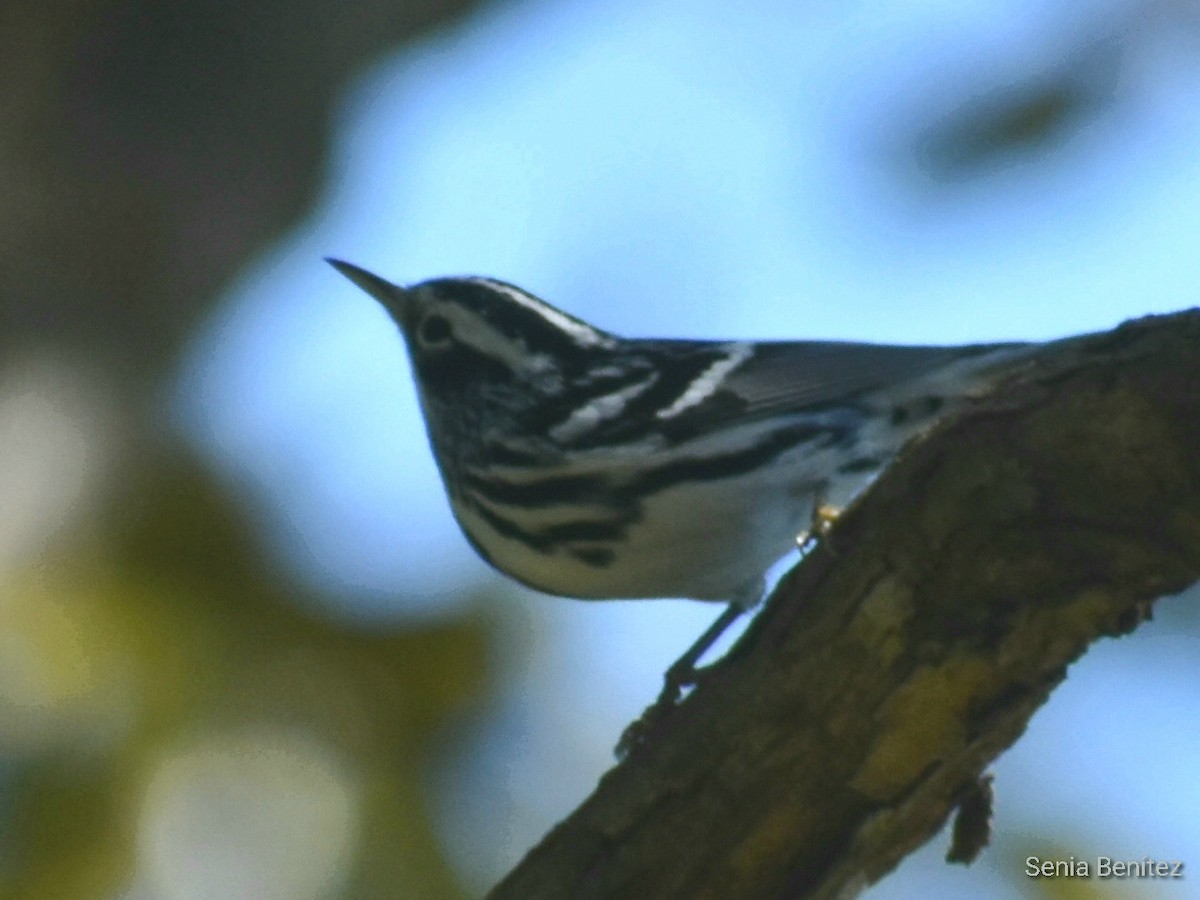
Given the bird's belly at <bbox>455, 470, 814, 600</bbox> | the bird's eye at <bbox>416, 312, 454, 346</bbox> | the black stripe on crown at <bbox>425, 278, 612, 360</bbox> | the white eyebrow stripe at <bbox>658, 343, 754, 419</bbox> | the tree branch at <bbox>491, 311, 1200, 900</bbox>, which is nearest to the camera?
the tree branch at <bbox>491, 311, 1200, 900</bbox>

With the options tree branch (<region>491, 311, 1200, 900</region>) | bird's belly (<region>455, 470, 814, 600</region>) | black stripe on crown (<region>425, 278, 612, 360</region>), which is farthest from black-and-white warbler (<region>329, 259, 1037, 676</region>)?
tree branch (<region>491, 311, 1200, 900</region>)

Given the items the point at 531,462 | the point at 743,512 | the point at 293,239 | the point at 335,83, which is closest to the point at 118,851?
the point at 531,462

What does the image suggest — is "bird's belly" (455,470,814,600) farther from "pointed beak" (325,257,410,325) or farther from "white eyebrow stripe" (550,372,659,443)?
"pointed beak" (325,257,410,325)

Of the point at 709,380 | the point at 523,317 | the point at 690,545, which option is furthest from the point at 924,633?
the point at 523,317

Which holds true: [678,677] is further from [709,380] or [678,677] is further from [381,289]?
[381,289]

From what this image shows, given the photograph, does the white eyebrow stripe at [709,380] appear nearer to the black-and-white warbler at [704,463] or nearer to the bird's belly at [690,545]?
the black-and-white warbler at [704,463]

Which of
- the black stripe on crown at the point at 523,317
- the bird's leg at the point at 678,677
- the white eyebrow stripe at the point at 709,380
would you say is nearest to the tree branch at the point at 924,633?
the bird's leg at the point at 678,677
